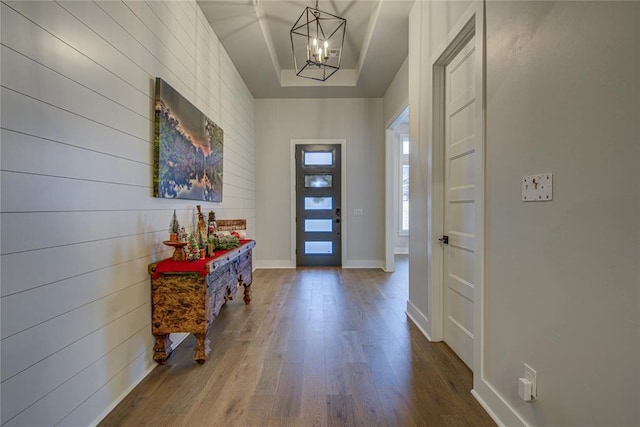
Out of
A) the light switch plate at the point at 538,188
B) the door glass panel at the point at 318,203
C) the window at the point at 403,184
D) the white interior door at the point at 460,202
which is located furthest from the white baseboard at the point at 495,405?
the window at the point at 403,184

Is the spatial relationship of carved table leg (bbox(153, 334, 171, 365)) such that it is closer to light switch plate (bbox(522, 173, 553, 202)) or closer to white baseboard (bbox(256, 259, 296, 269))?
light switch plate (bbox(522, 173, 553, 202))


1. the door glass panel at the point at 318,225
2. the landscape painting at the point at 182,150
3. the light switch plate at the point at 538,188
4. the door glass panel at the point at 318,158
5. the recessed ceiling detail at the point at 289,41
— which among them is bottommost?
the door glass panel at the point at 318,225

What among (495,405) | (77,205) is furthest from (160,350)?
(495,405)

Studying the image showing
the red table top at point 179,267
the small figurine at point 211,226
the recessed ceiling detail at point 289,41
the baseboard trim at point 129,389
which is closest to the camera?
the baseboard trim at point 129,389

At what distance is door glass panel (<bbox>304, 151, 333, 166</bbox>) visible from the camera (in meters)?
5.34

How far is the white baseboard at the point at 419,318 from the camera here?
98.0 inches

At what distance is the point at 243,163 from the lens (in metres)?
4.52

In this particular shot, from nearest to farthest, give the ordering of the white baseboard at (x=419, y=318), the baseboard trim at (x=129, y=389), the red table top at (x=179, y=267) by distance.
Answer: the baseboard trim at (x=129, y=389) < the red table top at (x=179, y=267) < the white baseboard at (x=419, y=318)

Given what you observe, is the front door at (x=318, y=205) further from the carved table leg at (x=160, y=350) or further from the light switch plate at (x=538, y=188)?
the light switch plate at (x=538, y=188)

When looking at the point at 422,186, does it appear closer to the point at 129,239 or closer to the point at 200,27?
the point at 129,239

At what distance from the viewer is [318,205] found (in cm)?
536

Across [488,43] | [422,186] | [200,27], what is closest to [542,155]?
[488,43]

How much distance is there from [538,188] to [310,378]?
1674 mm

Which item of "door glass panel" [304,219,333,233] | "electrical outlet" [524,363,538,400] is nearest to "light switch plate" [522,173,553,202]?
"electrical outlet" [524,363,538,400]
